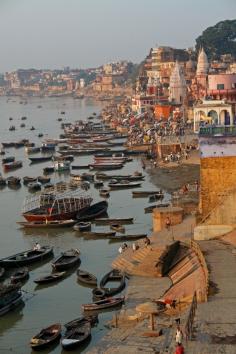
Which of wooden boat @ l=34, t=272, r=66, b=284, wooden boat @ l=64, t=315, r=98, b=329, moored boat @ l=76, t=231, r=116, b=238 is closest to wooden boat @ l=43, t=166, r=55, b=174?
moored boat @ l=76, t=231, r=116, b=238

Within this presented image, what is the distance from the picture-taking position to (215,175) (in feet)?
69.7

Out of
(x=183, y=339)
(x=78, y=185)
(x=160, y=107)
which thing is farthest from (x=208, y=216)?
(x=160, y=107)

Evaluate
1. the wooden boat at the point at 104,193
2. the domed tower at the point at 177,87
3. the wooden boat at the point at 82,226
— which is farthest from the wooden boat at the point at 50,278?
the domed tower at the point at 177,87

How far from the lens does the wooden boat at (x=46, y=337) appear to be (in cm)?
1552

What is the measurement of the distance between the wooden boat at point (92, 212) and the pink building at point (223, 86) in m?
21.4

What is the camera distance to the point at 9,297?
18.2 meters

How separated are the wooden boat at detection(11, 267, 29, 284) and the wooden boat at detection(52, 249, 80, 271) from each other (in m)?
0.91

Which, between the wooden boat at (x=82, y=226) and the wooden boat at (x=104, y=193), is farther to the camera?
the wooden boat at (x=104, y=193)

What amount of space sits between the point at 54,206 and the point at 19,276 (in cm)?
817

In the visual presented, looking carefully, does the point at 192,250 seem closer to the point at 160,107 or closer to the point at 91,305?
the point at 91,305

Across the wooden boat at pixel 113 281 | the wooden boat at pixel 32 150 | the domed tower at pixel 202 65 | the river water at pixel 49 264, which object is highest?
the domed tower at pixel 202 65

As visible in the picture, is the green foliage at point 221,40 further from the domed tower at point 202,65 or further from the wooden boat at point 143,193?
the wooden boat at point 143,193

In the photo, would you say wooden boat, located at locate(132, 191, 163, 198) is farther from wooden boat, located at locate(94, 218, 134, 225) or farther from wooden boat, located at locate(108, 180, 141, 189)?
wooden boat, located at locate(94, 218, 134, 225)

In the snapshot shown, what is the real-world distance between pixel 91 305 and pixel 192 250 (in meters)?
3.54
